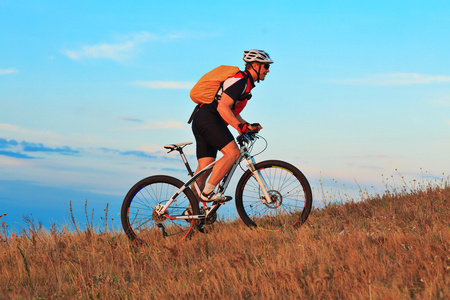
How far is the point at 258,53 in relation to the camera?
7.08m

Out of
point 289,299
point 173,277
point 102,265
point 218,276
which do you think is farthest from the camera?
point 102,265

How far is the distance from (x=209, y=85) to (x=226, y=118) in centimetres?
70

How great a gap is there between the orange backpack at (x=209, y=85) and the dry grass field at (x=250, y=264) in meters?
2.26

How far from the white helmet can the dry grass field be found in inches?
110

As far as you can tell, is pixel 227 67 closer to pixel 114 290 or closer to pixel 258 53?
pixel 258 53

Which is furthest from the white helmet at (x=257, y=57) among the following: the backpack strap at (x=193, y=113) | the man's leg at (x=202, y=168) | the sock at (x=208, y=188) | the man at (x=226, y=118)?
the sock at (x=208, y=188)

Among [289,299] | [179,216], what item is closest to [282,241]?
[179,216]

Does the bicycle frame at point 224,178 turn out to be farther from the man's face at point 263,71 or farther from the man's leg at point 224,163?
the man's face at point 263,71

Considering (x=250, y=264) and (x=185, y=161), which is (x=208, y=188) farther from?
(x=250, y=264)

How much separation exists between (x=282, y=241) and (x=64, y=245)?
414 cm

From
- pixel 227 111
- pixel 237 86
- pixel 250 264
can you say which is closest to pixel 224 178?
pixel 227 111

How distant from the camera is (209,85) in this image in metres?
7.04

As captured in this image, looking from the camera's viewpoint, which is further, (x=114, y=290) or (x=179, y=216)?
(x=179, y=216)

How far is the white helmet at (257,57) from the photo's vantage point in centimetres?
705
